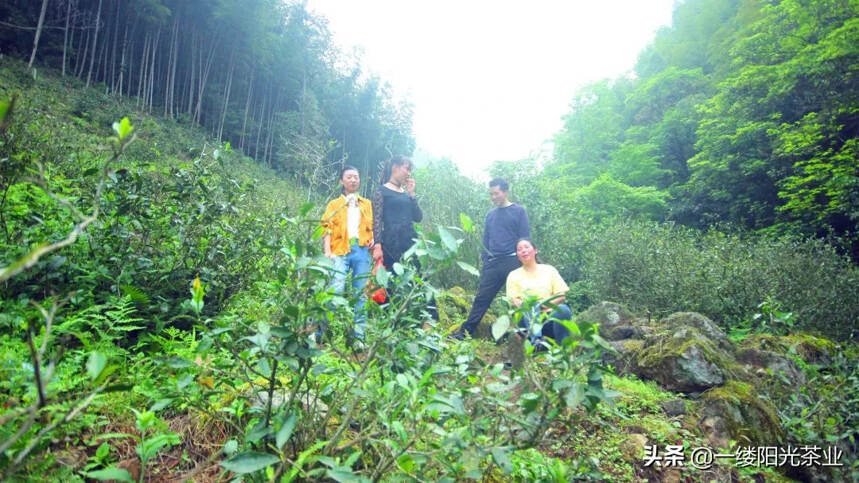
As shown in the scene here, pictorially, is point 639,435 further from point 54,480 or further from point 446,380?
point 54,480

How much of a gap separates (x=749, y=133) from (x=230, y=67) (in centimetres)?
2697

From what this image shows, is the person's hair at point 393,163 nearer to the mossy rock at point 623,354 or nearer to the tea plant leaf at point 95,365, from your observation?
the mossy rock at point 623,354

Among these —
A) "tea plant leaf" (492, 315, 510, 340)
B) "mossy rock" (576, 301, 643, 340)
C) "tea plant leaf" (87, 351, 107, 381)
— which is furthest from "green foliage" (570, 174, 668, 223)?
"tea plant leaf" (87, 351, 107, 381)

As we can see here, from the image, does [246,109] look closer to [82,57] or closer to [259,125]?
[259,125]

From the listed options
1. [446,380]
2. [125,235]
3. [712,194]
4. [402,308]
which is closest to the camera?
[402,308]

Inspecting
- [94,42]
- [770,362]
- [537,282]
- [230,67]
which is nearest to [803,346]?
[770,362]

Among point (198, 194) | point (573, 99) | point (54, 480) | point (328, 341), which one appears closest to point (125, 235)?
point (198, 194)

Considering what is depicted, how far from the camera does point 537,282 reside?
169 inches

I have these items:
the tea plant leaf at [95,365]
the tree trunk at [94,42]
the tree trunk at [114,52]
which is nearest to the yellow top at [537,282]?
the tea plant leaf at [95,365]

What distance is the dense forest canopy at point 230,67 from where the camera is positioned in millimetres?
19797

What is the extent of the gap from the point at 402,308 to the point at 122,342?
2.06 m

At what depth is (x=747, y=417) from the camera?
3223mm

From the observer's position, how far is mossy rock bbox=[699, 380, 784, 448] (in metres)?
3.08

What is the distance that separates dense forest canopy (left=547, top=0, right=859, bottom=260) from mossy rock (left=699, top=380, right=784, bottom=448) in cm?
804
